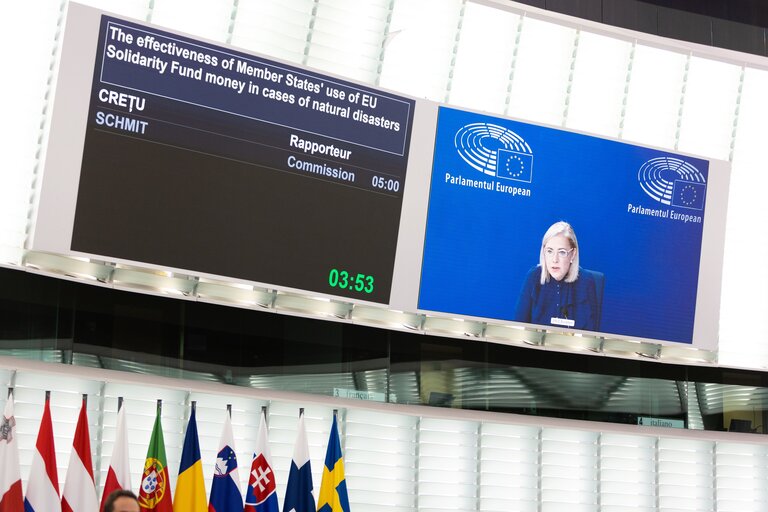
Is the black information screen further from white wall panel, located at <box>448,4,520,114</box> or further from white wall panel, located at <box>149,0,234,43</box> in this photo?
white wall panel, located at <box>448,4,520,114</box>

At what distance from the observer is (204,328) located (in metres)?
8.70

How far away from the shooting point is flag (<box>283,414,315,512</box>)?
8344 millimetres

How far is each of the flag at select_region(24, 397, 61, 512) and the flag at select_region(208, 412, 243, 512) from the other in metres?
1.18

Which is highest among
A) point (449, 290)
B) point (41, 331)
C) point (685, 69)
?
point (685, 69)

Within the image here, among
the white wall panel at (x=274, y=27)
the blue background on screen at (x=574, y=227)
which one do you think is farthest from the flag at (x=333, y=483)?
the white wall panel at (x=274, y=27)

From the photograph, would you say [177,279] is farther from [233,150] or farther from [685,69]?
[685,69]

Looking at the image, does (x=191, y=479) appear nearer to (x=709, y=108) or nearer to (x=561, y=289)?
(x=561, y=289)

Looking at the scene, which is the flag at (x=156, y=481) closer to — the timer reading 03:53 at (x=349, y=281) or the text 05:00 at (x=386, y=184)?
the timer reading 03:53 at (x=349, y=281)

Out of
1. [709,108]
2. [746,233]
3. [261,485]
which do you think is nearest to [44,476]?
[261,485]

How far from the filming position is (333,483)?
28.1 feet

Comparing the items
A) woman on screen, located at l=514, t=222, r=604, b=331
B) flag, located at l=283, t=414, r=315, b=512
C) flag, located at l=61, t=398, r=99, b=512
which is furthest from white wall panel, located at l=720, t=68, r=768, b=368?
flag, located at l=61, t=398, r=99, b=512

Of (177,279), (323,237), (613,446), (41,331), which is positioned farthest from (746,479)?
(41,331)

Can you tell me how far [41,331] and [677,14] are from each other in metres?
6.76

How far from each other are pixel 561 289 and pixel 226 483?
3533mm
